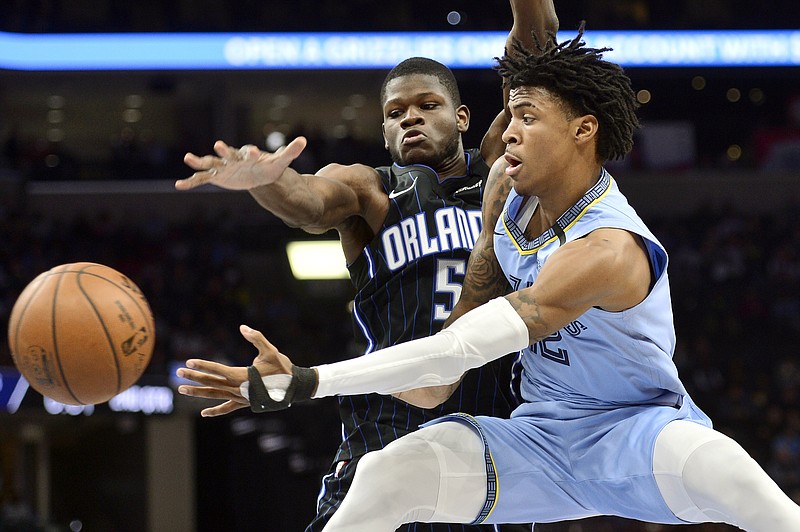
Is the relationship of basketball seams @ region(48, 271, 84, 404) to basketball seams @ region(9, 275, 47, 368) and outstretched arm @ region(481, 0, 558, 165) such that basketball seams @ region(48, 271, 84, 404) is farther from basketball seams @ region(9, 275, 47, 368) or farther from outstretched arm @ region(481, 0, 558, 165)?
outstretched arm @ region(481, 0, 558, 165)

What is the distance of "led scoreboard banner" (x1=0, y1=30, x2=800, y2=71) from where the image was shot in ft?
54.0

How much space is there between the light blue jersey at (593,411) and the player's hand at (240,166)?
80cm

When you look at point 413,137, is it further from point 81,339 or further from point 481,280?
point 81,339

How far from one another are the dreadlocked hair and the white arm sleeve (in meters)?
0.77

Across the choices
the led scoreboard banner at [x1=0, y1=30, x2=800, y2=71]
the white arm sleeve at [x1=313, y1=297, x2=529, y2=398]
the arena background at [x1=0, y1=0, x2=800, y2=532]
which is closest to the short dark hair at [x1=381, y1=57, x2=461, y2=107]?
the white arm sleeve at [x1=313, y1=297, x2=529, y2=398]

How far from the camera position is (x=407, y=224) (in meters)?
4.04

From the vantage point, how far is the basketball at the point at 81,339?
3646 millimetres

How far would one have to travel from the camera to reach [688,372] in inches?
559

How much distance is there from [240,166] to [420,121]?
117cm

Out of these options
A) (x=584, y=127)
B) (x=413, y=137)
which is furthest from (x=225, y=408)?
(x=413, y=137)

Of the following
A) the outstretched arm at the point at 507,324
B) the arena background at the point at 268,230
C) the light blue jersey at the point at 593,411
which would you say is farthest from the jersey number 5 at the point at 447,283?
the arena background at the point at 268,230

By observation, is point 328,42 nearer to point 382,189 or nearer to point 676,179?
point 676,179

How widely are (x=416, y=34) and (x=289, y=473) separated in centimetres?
845

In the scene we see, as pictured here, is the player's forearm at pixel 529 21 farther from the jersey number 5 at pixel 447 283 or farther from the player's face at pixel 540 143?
the jersey number 5 at pixel 447 283
